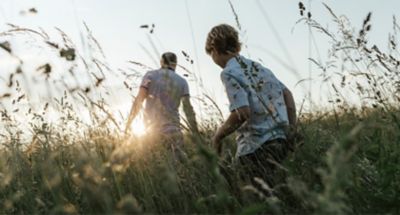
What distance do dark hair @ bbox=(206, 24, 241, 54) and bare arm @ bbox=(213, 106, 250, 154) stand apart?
2.26ft

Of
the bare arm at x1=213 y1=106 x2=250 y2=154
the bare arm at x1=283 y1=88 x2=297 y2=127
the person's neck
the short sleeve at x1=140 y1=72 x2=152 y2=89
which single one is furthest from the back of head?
the bare arm at x1=283 y1=88 x2=297 y2=127

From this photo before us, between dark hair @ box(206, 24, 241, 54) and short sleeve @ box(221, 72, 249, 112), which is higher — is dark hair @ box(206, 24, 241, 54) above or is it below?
above

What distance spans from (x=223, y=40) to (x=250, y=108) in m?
0.62

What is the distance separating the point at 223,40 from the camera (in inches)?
156

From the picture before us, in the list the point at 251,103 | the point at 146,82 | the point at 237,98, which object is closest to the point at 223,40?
the point at 251,103

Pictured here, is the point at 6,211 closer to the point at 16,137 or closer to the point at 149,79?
the point at 16,137

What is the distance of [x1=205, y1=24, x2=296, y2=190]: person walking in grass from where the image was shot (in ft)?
10.7

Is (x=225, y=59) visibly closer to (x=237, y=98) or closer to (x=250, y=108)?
(x=250, y=108)

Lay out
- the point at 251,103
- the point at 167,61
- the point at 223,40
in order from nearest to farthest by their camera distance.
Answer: the point at 251,103
the point at 167,61
the point at 223,40

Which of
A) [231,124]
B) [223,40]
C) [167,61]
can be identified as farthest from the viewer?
[223,40]

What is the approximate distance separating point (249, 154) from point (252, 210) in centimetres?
218

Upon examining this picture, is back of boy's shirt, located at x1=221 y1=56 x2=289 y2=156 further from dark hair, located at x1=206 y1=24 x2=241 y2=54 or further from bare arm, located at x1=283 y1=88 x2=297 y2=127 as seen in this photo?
dark hair, located at x1=206 y1=24 x2=241 y2=54

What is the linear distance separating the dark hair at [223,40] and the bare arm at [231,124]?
688 millimetres

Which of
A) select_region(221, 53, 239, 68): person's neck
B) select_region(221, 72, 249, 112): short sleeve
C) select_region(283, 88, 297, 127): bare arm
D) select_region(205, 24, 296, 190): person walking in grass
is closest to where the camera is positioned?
select_region(205, 24, 296, 190): person walking in grass
